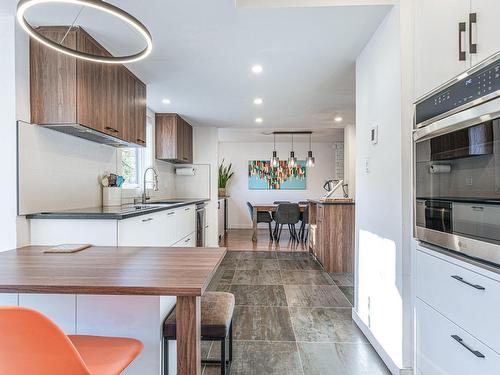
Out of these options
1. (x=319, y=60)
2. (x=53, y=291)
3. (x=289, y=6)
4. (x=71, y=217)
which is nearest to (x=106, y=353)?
(x=53, y=291)

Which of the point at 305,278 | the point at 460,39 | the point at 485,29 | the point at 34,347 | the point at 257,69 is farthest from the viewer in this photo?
the point at 305,278

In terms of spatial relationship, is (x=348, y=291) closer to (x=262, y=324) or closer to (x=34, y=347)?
(x=262, y=324)

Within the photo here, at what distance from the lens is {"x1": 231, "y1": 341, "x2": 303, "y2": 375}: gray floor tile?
194 centimetres

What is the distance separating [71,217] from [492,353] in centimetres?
227

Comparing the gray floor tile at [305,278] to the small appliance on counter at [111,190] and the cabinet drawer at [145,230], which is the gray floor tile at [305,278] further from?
the small appliance on counter at [111,190]

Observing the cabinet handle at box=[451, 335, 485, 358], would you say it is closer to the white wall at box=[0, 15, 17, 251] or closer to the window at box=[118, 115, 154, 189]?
the white wall at box=[0, 15, 17, 251]

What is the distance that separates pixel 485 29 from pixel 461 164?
0.49 metres

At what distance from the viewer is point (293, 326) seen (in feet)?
8.36

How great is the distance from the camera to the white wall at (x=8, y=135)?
6.64 feet

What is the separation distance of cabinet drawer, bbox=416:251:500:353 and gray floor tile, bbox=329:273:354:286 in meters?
2.31

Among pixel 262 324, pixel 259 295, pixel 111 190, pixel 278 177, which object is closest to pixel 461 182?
pixel 262 324

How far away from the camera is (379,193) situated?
7.07 feet

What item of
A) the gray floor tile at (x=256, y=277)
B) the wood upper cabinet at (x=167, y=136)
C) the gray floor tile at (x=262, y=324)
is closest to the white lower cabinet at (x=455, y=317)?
the gray floor tile at (x=262, y=324)

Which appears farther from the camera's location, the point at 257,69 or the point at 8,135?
the point at 257,69
